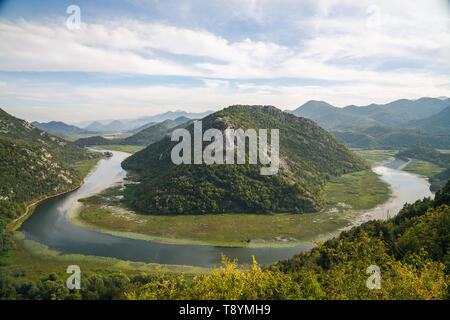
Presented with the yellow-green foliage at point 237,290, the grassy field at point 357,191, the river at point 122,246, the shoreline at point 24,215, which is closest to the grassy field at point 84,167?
the shoreline at point 24,215

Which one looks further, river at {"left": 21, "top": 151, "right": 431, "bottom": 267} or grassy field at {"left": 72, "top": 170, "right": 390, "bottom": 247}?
grassy field at {"left": 72, "top": 170, "right": 390, "bottom": 247}

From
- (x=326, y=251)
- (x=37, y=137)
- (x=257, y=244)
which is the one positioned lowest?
(x=257, y=244)

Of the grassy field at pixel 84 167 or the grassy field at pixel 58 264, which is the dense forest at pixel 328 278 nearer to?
the grassy field at pixel 58 264

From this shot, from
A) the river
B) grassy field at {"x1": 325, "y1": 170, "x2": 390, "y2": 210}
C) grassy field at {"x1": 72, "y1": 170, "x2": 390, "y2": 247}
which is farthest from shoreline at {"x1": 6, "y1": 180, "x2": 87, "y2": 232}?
grassy field at {"x1": 325, "y1": 170, "x2": 390, "y2": 210}

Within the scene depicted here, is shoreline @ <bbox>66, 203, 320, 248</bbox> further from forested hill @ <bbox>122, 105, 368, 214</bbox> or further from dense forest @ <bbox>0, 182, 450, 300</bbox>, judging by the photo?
forested hill @ <bbox>122, 105, 368, 214</bbox>

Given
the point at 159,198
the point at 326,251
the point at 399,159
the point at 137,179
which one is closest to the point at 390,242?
the point at 326,251

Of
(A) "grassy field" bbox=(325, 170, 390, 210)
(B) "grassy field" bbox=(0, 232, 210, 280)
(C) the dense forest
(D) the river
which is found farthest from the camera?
(A) "grassy field" bbox=(325, 170, 390, 210)

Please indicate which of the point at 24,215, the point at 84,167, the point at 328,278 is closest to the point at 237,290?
the point at 328,278
